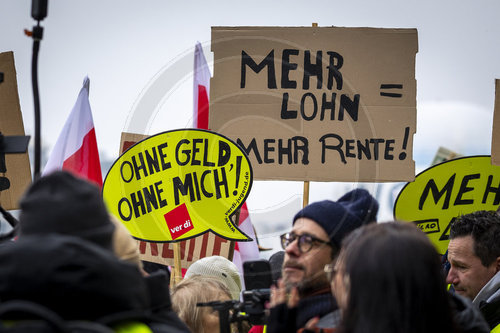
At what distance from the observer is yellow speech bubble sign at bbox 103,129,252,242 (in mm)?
4043

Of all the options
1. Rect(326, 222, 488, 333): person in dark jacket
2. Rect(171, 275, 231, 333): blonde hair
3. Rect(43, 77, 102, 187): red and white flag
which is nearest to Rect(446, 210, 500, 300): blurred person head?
Rect(171, 275, 231, 333): blonde hair

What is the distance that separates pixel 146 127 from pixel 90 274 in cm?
169

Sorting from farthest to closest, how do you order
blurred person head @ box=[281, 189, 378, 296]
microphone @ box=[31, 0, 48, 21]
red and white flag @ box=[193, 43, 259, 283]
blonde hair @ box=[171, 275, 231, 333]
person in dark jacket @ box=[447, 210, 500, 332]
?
red and white flag @ box=[193, 43, 259, 283]
person in dark jacket @ box=[447, 210, 500, 332]
blonde hair @ box=[171, 275, 231, 333]
blurred person head @ box=[281, 189, 378, 296]
microphone @ box=[31, 0, 48, 21]

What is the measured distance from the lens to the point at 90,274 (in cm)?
136

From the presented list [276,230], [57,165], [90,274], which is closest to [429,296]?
[90,274]

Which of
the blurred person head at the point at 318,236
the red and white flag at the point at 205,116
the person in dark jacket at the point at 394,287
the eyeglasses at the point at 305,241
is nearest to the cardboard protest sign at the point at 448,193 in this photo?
the red and white flag at the point at 205,116

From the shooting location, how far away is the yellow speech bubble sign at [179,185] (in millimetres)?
4043

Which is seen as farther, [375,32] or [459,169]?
[459,169]

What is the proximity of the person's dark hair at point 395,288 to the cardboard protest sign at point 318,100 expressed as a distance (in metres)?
2.46

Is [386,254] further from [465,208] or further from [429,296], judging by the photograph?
[465,208]

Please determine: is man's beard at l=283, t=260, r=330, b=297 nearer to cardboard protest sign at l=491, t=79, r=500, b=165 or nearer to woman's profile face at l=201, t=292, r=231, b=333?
woman's profile face at l=201, t=292, r=231, b=333

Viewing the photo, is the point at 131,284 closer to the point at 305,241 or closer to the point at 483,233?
the point at 305,241

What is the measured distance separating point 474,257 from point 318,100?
52.3 inches

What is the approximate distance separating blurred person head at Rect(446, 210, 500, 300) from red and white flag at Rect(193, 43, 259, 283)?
66.6 inches
